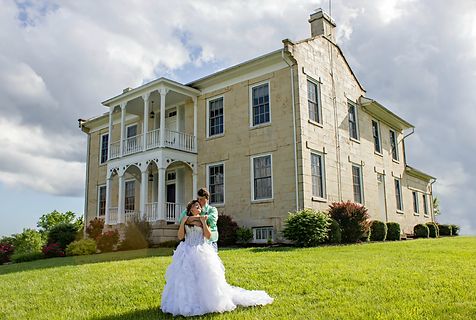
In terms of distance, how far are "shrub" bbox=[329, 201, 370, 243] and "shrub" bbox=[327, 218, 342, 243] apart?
2.44 ft

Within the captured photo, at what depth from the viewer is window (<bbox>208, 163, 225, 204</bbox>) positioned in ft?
63.0

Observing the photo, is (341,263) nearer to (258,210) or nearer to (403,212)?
(258,210)

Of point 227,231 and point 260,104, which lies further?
point 260,104

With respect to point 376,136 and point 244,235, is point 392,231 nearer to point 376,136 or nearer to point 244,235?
point 376,136

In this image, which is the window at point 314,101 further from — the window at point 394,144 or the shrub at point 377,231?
the window at point 394,144

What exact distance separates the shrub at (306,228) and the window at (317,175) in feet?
7.46

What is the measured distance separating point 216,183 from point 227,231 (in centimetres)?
289

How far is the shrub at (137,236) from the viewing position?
18125 millimetres

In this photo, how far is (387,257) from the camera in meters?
11.2

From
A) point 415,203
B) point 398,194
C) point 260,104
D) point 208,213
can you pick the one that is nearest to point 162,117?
point 260,104

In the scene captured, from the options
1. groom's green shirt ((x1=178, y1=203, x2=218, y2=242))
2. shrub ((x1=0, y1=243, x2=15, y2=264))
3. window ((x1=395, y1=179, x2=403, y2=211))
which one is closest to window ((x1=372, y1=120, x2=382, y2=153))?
window ((x1=395, y1=179, x2=403, y2=211))

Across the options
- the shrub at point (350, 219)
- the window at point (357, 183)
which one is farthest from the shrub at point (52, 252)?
the window at point (357, 183)

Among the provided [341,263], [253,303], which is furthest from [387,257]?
[253,303]

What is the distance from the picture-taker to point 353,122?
2205cm
